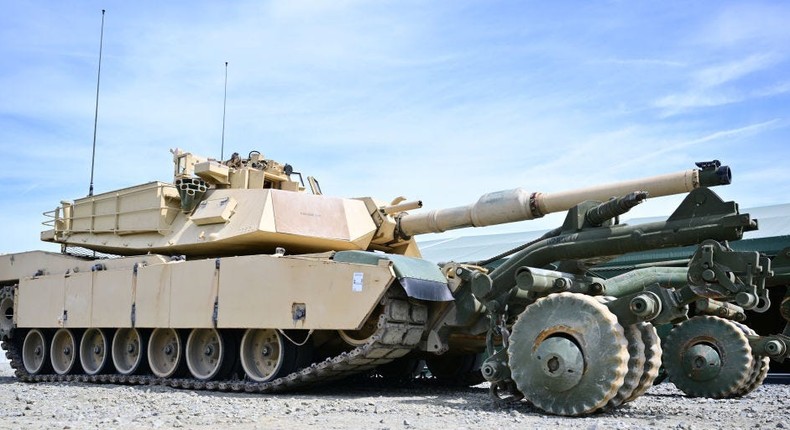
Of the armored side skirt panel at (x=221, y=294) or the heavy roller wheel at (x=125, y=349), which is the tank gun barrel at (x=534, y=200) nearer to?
the armored side skirt panel at (x=221, y=294)

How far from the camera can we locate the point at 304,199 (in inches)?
547

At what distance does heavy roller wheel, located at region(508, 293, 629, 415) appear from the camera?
8.81 m

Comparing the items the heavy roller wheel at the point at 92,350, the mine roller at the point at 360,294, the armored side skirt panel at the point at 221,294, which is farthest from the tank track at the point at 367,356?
the heavy roller wheel at the point at 92,350

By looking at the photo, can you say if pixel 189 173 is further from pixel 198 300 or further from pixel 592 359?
pixel 592 359

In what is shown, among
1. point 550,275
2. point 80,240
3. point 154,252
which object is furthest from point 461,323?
point 80,240

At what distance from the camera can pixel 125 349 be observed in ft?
49.5

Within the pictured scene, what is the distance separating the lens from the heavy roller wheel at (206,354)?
13.0m

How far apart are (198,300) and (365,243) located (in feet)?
9.49

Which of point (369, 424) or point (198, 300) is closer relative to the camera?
point (369, 424)

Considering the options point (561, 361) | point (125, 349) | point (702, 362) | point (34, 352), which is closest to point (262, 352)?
point (125, 349)

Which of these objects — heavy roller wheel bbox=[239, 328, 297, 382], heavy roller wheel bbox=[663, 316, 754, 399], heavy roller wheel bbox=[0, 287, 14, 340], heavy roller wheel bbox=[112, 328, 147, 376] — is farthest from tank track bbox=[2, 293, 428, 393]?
heavy roller wheel bbox=[0, 287, 14, 340]

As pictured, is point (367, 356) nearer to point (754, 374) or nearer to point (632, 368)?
point (632, 368)

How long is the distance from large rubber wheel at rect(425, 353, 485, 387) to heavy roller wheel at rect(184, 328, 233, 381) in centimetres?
382

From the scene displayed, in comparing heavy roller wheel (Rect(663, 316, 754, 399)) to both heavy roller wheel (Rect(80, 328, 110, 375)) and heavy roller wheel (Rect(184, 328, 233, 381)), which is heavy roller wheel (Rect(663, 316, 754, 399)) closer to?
heavy roller wheel (Rect(184, 328, 233, 381))
